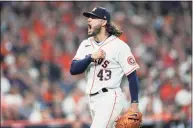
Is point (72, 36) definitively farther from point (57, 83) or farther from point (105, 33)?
point (105, 33)

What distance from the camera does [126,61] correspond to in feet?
19.1

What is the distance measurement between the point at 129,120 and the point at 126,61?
0.53m

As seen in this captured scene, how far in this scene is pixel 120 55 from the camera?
19.2 feet

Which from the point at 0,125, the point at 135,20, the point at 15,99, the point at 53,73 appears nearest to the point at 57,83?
the point at 53,73

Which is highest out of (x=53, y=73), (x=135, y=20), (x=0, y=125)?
(x=135, y=20)

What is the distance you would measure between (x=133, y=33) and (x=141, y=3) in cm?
90

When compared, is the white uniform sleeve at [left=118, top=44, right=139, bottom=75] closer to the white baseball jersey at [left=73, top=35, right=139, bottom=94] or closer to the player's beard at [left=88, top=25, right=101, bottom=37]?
the white baseball jersey at [left=73, top=35, right=139, bottom=94]

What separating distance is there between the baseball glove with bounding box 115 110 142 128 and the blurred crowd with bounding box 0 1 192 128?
153 inches

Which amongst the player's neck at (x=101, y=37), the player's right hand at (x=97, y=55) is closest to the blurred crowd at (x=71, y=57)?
the player's neck at (x=101, y=37)

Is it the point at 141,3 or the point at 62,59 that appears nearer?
the point at 62,59

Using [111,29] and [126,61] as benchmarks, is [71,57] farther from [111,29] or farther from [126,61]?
[126,61]

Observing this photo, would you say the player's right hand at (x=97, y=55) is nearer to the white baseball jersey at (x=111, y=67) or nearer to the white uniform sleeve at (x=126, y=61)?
the white baseball jersey at (x=111, y=67)

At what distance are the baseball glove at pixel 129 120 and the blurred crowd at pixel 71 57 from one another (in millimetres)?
3897

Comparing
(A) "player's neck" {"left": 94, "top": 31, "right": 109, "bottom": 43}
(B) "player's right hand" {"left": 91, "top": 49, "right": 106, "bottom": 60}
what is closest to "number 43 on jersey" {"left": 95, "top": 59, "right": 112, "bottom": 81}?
(B) "player's right hand" {"left": 91, "top": 49, "right": 106, "bottom": 60}
